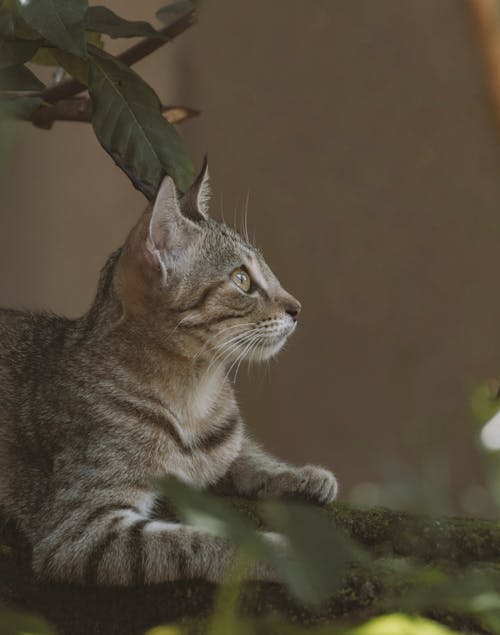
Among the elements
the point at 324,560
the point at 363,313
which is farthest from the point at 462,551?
the point at 363,313

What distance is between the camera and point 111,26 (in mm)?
1277

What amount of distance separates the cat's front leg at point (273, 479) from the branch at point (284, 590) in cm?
6

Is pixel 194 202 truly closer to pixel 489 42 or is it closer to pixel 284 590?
pixel 489 42

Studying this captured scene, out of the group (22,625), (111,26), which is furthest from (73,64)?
(22,625)

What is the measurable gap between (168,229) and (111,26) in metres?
0.31

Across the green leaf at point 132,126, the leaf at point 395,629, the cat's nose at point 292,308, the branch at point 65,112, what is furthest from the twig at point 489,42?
the leaf at point 395,629

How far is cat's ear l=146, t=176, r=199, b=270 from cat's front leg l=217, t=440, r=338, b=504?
0.34 meters

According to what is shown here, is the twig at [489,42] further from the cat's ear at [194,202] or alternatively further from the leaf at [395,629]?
the leaf at [395,629]

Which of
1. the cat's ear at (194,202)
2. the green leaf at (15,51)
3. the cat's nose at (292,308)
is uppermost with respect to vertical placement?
the green leaf at (15,51)

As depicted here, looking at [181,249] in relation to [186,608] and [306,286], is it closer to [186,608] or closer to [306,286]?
[186,608]

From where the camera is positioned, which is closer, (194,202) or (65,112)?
(194,202)

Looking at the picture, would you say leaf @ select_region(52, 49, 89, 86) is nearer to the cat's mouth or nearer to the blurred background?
the cat's mouth

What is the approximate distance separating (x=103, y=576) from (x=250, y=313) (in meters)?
0.48

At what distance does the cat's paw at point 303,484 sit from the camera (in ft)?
4.17
